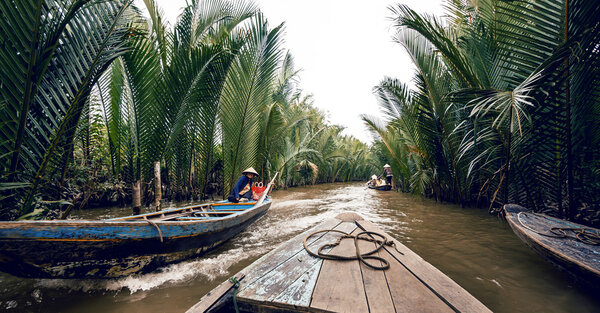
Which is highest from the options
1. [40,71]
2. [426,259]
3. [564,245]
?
[40,71]

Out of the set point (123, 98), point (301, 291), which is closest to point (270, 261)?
point (301, 291)

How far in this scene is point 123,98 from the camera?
18.6ft

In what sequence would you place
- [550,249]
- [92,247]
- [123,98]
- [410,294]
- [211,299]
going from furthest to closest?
[123,98] < [550,249] < [92,247] < [410,294] < [211,299]

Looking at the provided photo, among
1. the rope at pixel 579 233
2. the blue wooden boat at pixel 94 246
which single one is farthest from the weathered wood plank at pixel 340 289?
the rope at pixel 579 233

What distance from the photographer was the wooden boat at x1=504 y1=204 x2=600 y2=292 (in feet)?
6.23

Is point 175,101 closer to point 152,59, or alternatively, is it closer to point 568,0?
point 152,59

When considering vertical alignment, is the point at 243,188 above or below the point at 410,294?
above

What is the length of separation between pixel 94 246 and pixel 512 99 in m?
4.46

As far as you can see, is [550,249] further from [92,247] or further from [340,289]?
[92,247]

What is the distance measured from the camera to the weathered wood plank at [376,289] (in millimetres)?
1335

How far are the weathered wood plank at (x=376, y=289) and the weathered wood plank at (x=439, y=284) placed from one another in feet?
0.14

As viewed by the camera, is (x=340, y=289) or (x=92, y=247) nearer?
(x=340, y=289)

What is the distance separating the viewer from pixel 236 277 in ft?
5.31

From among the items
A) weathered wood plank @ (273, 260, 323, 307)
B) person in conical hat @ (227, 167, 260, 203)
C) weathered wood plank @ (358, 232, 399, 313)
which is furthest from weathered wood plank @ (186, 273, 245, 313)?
person in conical hat @ (227, 167, 260, 203)
